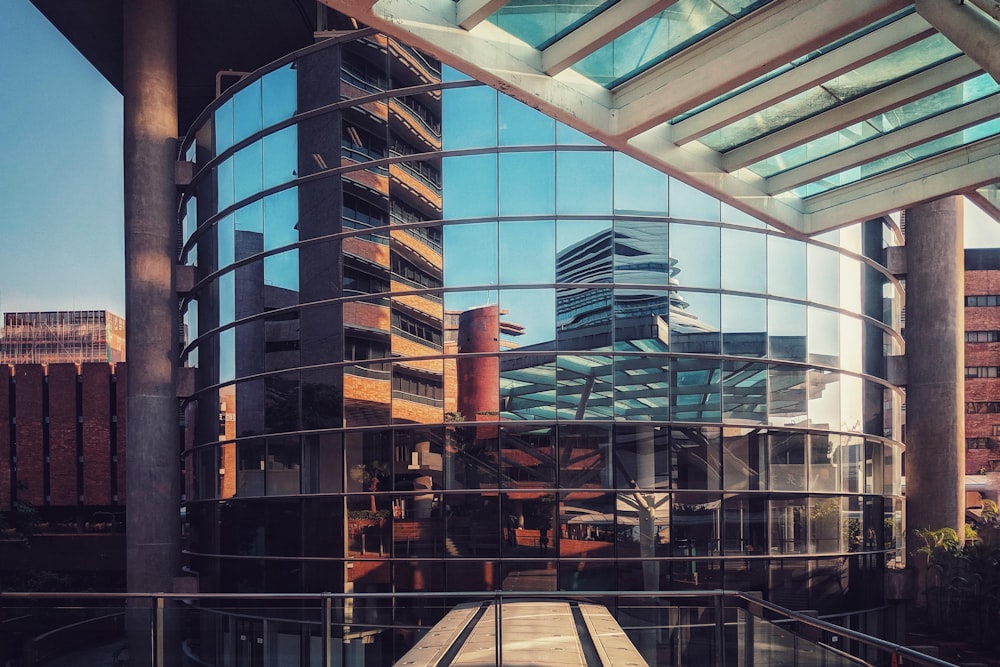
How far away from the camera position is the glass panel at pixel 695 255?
21.7m

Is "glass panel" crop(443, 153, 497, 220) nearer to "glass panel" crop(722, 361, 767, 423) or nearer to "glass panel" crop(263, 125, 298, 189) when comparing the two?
"glass panel" crop(263, 125, 298, 189)

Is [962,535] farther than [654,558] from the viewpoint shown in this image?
Yes

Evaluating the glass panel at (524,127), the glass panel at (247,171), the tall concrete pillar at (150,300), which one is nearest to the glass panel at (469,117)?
the glass panel at (524,127)

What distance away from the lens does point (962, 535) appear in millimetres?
28812

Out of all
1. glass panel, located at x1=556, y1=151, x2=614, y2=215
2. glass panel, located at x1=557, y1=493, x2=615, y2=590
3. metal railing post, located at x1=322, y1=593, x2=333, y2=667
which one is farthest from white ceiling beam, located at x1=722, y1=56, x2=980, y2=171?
glass panel, located at x1=557, y1=493, x2=615, y2=590

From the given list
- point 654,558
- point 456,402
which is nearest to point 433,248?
point 456,402

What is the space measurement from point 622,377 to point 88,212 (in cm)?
7000

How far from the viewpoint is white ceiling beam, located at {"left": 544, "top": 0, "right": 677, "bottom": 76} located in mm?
7980

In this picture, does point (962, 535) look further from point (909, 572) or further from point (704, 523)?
point (704, 523)

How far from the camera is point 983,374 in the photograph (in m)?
69.7

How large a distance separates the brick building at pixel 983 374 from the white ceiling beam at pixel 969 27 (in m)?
→ 68.7

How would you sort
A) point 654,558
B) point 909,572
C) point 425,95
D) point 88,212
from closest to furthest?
point 654,558, point 425,95, point 909,572, point 88,212

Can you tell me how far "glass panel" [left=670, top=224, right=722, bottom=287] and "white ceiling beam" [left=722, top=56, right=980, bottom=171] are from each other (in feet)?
36.9

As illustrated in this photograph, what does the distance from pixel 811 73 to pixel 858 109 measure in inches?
32.2
